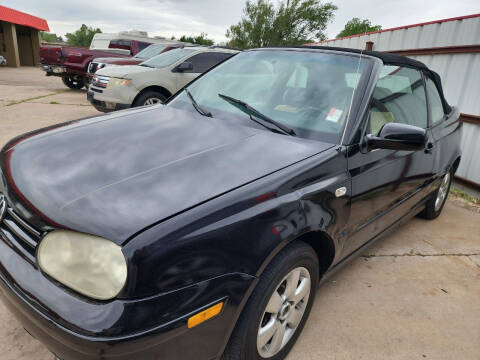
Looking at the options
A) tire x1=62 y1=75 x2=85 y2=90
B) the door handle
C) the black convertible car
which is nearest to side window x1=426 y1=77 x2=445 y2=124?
the door handle

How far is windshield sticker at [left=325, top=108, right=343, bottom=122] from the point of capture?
82.9 inches

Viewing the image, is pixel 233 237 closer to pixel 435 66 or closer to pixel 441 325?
pixel 441 325

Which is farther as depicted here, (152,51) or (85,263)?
(152,51)

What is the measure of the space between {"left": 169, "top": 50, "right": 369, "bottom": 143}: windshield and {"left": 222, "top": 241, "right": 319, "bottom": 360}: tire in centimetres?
73

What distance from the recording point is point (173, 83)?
6945 mm

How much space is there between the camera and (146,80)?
6.62 meters

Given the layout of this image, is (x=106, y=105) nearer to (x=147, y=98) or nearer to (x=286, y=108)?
(x=147, y=98)

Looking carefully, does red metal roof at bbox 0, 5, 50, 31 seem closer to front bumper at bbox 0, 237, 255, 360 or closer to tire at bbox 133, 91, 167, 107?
tire at bbox 133, 91, 167, 107

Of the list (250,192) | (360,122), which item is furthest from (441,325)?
(250,192)

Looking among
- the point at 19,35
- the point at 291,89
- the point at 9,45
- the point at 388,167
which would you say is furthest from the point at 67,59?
the point at 19,35

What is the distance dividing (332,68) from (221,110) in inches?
31.1

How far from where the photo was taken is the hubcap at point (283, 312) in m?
1.64

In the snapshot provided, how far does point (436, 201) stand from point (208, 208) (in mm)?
3216

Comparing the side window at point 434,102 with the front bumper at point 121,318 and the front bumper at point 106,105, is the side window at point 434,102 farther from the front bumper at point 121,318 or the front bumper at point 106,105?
the front bumper at point 106,105
